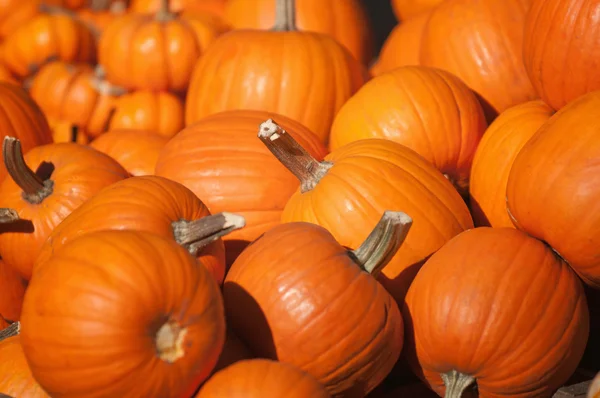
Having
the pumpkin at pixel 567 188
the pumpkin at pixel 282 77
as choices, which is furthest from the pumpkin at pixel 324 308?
the pumpkin at pixel 282 77

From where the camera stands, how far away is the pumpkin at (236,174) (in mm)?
2139

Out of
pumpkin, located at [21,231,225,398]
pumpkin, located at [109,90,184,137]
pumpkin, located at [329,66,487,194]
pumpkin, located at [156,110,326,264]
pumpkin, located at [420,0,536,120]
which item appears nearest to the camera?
pumpkin, located at [21,231,225,398]

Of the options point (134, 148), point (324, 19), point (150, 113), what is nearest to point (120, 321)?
point (134, 148)

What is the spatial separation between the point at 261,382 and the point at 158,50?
2.48m

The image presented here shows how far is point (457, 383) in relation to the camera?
1.61 metres

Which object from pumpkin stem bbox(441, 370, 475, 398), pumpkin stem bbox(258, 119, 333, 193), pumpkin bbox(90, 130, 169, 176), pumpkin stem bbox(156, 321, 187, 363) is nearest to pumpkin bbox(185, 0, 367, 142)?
pumpkin bbox(90, 130, 169, 176)

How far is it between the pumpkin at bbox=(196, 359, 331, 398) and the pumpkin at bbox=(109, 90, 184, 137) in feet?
7.25

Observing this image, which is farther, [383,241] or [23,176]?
[23,176]

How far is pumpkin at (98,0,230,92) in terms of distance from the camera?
3.52 m

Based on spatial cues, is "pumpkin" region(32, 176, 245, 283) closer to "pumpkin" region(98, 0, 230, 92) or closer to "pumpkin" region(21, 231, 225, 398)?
"pumpkin" region(21, 231, 225, 398)

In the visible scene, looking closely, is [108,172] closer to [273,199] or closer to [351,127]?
[273,199]

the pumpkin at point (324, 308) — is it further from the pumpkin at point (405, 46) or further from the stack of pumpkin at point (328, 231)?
the pumpkin at point (405, 46)

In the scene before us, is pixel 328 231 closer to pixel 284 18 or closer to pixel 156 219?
pixel 156 219

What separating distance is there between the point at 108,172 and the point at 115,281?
38.8 inches
